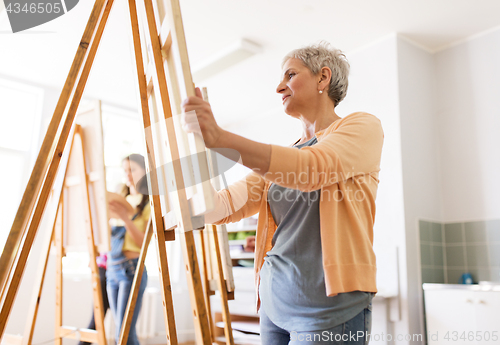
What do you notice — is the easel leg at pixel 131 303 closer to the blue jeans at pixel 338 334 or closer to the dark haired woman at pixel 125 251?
the dark haired woman at pixel 125 251

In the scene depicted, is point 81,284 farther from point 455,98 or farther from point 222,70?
point 455,98

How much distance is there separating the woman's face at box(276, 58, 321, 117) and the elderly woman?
101 mm

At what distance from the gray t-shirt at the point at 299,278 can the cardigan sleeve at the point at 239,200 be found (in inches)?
4.9

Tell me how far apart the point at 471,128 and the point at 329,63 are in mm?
2457

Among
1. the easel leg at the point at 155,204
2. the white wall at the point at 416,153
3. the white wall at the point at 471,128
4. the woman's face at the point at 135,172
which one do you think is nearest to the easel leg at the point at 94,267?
the woman's face at the point at 135,172

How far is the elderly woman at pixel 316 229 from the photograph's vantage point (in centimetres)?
77

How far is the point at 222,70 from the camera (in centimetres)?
385

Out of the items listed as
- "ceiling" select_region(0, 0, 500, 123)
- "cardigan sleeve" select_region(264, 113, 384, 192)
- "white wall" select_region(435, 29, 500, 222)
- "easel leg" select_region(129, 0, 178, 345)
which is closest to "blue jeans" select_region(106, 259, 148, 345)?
"easel leg" select_region(129, 0, 178, 345)

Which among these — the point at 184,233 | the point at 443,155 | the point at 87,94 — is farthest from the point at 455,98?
the point at 87,94

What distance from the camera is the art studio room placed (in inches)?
34.1

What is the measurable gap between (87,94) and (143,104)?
12.0ft

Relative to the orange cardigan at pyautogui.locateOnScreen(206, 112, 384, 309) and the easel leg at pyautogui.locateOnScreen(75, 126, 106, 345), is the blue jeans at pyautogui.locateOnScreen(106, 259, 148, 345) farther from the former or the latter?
the orange cardigan at pyautogui.locateOnScreen(206, 112, 384, 309)

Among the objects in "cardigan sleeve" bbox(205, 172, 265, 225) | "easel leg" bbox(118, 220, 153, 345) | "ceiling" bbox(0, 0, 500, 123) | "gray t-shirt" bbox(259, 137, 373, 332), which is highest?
"ceiling" bbox(0, 0, 500, 123)

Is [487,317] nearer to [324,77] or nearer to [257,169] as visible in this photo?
[324,77]
